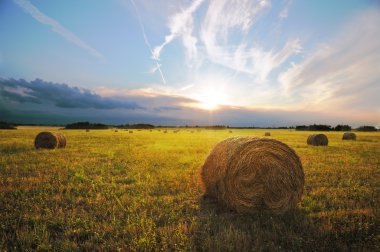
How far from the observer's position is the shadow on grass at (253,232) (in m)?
4.17

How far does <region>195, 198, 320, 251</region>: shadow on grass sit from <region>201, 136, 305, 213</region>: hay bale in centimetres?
43

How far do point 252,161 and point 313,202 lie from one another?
1.91m

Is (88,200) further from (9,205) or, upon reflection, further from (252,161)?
(252,161)

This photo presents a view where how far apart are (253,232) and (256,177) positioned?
84.9 inches

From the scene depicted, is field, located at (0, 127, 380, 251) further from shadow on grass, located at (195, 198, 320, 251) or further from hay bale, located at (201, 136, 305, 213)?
hay bale, located at (201, 136, 305, 213)

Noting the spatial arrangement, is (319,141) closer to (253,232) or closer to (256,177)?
(256,177)

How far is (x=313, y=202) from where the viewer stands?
6359 mm

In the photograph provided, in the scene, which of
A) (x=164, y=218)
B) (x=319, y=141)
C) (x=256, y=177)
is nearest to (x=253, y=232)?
(x=164, y=218)

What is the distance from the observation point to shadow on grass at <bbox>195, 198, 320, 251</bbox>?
164 inches

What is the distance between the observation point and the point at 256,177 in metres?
6.66

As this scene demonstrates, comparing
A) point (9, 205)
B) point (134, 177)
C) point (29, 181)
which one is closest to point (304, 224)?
point (134, 177)

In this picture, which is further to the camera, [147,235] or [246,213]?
[246,213]

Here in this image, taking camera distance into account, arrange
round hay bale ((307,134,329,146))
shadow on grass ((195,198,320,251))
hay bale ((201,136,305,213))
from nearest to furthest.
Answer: shadow on grass ((195,198,320,251))
hay bale ((201,136,305,213))
round hay bale ((307,134,329,146))

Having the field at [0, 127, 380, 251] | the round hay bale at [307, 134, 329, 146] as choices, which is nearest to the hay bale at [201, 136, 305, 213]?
the field at [0, 127, 380, 251]
